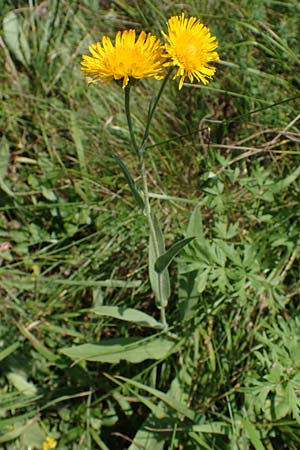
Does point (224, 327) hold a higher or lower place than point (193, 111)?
lower

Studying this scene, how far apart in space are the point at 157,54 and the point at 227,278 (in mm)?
695

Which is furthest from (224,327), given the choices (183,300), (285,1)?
(285,1)

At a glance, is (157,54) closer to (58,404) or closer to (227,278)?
(227,278)

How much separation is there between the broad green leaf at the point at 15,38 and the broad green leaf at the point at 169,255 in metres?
1.35

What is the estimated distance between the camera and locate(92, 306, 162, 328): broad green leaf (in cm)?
141

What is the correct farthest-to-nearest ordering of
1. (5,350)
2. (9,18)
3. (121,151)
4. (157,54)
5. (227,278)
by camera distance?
1. (9,18)
2. (121,151)
3. (5,350)
4. (227,278)
5. (157,54)

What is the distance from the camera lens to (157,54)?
3.48 feet

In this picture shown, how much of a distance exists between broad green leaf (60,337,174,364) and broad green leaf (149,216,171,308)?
155 millimetres

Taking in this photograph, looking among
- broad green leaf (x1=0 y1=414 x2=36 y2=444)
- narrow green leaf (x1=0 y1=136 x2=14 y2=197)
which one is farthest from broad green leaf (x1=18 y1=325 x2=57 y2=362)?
narrow green leaf (x1=0 y1=136 x2=14 y2=197)

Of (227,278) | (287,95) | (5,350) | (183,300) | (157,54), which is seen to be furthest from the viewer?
(287,95)

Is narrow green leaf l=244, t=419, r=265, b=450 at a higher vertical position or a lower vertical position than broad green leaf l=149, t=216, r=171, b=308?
lower

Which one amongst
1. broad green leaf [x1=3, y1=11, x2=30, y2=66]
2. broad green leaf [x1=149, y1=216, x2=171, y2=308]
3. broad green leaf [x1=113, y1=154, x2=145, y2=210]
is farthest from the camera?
broad green leaf [x1=3, y1=11, x2=30, y2=66]

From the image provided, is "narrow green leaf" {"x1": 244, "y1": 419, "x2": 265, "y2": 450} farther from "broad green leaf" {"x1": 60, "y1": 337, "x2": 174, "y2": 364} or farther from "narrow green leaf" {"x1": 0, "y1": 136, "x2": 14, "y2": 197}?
"narrow green leaf" {"x1": 0, "y1": 136, "x2": 14, "y2": 197}

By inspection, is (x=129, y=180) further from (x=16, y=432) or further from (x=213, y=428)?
(x=16, y=432)
